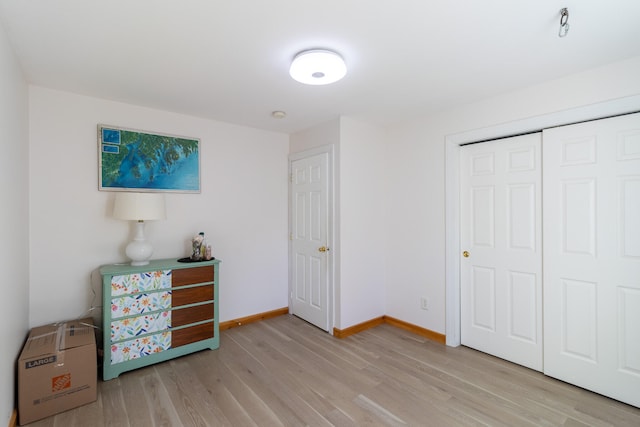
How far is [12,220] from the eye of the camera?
1867mm

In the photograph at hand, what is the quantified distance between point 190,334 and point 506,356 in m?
2.84

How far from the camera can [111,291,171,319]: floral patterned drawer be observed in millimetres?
2436

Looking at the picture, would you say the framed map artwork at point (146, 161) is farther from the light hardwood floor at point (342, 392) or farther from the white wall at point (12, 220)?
the light hardwood floor at point (342, 392)

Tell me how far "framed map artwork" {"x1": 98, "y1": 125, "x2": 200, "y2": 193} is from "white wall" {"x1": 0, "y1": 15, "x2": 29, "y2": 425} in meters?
0.53

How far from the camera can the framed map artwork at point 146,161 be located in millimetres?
2752

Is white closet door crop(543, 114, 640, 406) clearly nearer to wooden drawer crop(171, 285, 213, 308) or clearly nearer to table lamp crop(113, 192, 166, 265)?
wooden drawer crop(171, 285, 213, 308)

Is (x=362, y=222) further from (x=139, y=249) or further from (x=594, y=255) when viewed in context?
(x=139, y=249)

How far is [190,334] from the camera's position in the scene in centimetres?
279

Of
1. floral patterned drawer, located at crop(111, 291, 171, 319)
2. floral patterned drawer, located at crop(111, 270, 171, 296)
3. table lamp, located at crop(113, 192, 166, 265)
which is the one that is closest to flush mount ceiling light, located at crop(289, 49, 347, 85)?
table lamp, located at crop(113, 192, 166, 265)

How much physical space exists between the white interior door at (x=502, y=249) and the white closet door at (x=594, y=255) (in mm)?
109

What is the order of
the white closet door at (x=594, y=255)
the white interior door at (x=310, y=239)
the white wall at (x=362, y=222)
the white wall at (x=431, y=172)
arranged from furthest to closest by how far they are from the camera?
1. the white interior door at (x=310, y=239)
2. the white wall at (x=362, y=222)
3. the white wall at (x=431, y=172)
4. the white closet door at (x=594, y=255)

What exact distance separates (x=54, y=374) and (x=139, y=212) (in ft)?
3.97

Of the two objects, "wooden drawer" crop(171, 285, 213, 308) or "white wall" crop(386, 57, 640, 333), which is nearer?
"white wall" crop(386, 57, 640, 333)

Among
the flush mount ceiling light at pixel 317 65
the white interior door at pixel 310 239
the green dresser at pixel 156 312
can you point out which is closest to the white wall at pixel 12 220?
the green dresser at pixel 156 312
